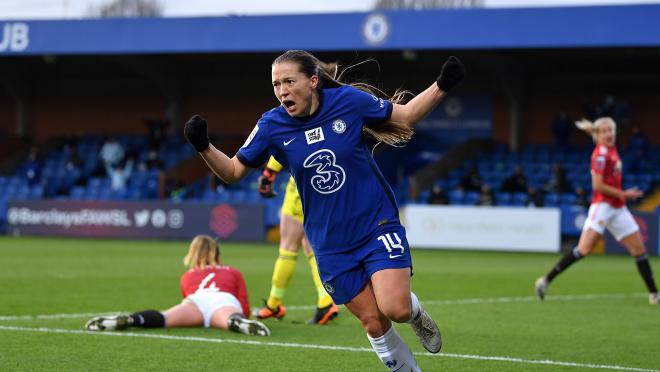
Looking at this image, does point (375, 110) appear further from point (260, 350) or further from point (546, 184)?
point (546, 184)

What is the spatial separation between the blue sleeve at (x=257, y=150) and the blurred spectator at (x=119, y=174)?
94.4 ft

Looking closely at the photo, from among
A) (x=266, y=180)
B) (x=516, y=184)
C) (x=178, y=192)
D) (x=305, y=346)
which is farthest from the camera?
(x=178, y=192)

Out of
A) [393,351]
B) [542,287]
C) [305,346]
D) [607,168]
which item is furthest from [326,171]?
[542,287]

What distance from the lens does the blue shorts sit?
20.4ft

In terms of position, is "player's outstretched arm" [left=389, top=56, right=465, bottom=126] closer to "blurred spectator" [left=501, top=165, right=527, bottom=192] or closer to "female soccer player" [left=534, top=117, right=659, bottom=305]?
"female soccer player" [left=534, top=117, right=659, bottom=305]

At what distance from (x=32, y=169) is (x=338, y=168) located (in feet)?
105

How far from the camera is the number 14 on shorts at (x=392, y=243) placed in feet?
20.4

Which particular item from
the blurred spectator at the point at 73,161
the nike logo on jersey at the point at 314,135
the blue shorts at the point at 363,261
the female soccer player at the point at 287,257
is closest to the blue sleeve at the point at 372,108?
the nike logo on jersey at the point at 314,135

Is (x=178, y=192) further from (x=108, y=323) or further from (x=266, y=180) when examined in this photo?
(x=108, y=323)

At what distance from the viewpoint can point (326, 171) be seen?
20.6 ft

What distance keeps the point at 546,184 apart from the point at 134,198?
12.8 m

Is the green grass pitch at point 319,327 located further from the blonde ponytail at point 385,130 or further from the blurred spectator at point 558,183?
the blurred spectator at point 558,183

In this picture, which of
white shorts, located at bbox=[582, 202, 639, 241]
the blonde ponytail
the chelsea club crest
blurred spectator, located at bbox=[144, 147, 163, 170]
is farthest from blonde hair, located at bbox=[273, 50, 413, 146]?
blurred spectator, located at bbox=[144, 147, 163, 170]

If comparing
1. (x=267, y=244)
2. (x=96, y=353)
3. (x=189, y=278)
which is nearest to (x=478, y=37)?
(x=267, y=244)
